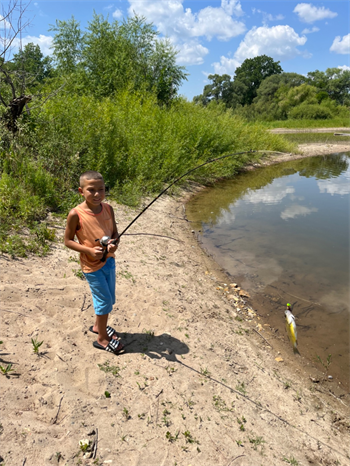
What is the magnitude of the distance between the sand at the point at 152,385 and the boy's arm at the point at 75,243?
0.94 m

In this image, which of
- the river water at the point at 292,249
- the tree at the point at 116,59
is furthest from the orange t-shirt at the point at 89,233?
the tree at the point at 116,59

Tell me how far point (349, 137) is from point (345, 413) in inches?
1471

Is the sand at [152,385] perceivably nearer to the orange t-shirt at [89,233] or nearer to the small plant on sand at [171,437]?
the small plant on sand at [171,437]

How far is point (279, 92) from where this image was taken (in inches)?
2432

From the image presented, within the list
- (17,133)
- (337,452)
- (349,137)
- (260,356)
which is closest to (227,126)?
(17,133)

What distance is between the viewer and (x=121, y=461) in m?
2.16

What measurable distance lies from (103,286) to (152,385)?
0.97 m

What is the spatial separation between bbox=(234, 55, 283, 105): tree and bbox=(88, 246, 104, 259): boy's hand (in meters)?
83.3

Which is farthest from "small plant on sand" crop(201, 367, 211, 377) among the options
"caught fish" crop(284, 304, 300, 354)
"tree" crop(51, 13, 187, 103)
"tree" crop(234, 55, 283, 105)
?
"tree" crop(234, 55, 283, 105)

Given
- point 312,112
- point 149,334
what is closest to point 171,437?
point 149,334

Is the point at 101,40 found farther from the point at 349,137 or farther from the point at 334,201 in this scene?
the point at 349,137

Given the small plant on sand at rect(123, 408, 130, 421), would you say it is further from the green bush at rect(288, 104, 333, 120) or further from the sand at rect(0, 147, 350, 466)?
the green bush at rect(288, 104, 333, 120)

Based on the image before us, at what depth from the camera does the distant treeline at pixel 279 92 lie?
51175 millimetres

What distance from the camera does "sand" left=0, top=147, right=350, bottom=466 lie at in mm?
2287
